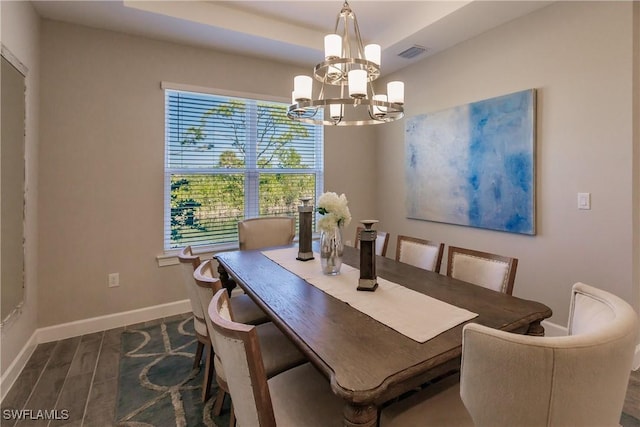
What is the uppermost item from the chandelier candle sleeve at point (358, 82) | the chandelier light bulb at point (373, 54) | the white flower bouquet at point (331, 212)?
the chandelier light bulb at point (373, 54)

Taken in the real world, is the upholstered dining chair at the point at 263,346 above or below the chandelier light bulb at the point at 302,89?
below

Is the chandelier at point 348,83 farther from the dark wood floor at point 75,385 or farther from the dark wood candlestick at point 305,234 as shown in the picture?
the dark wood floor at point 75,385

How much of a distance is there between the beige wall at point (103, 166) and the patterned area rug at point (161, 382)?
1.73 feet

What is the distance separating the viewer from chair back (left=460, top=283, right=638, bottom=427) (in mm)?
764

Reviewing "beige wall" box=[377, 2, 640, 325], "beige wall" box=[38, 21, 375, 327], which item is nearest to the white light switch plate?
"beige wall" box=[377, 2, 640, 325]

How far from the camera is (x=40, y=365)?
7.70 ft

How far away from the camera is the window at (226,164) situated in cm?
328

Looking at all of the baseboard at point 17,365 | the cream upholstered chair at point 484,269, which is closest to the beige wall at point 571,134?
the cream upholstered chair at point 484,269

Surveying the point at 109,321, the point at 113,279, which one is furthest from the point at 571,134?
the point at 109,321

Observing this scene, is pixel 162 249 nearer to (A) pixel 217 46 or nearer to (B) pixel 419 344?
(A) pixel 217 46

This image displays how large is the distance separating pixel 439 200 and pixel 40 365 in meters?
3.74

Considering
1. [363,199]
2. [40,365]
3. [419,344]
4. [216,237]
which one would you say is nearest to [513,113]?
[363,199]

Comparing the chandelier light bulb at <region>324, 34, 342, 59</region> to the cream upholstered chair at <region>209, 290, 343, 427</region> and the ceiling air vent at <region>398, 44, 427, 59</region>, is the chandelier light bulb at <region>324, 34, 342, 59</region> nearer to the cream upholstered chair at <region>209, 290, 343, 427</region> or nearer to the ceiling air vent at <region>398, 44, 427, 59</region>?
the cream upholstered chair at <region>209, 290, 343, 427</region>

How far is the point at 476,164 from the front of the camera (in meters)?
3.11
